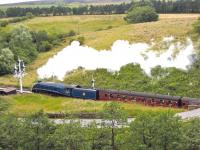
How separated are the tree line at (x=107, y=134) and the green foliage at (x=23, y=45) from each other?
58706 mm

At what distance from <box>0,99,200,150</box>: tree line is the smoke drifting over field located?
134ft

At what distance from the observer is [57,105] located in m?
94.6

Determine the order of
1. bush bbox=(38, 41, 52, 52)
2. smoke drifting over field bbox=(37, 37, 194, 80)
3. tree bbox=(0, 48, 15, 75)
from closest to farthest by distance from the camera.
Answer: smoke drifting over field bbox=(37, 37, 194, 80)
tree bbox=(0, 48, 15, 75)
bush bbox=(38, 41, 52, 52)

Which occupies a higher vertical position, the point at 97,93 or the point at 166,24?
the point at 166,24

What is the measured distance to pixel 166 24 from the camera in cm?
13512

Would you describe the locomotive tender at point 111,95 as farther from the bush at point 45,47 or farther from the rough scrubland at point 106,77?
the bush at point 45,47

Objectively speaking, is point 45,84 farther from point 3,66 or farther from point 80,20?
point 80,20

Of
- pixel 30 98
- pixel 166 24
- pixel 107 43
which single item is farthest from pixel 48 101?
pixel 166 24

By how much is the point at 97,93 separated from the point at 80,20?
8920 centimetres

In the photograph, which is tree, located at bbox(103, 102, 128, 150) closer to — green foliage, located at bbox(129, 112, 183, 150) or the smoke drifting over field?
green foliage, located at bbox(129, 112, 183, 150)

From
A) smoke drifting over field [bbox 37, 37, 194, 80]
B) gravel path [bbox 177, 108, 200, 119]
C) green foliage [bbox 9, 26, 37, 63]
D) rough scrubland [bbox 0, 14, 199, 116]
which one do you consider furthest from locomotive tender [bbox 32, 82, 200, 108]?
Result: green foliage [bbox 9, 26, 37, 63]

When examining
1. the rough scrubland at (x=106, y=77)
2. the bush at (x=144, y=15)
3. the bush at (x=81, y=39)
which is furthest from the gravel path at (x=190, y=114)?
the bush at (x=144, y=15)

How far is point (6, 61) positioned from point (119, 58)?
88.9 feet

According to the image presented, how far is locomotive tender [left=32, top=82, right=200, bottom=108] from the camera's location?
89562mm
